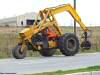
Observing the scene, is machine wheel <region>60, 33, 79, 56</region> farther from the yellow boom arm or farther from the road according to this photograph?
the road

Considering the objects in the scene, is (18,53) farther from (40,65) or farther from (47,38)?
(40,65)

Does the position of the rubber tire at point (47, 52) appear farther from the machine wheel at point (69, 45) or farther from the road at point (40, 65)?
the road at point (40, 65)

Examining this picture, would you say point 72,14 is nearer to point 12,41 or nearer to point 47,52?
point 47,52

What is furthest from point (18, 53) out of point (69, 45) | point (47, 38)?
point (69, 45)

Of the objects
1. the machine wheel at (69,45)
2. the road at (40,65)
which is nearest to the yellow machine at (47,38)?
the machine wheel at (69,45)

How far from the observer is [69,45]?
33.5 metres

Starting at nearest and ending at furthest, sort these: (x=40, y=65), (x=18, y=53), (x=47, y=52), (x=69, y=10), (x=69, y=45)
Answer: (x=40, y=65), (x=18, y=53), (x=69, y=45), (x=47, y=52), (x=69, y=10)

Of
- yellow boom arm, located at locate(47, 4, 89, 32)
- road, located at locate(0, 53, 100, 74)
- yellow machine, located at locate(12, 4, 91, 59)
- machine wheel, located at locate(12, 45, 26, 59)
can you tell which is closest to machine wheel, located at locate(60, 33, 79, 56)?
yellow machine, located at locate(12, 4, 91, 59)

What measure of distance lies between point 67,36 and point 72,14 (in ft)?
9.65

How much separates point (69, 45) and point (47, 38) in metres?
1.71

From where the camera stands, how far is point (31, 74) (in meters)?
18.6

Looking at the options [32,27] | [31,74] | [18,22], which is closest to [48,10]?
[32,27]

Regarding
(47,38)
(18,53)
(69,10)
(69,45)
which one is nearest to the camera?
(18,53)

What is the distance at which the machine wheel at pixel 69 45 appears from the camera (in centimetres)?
3300
